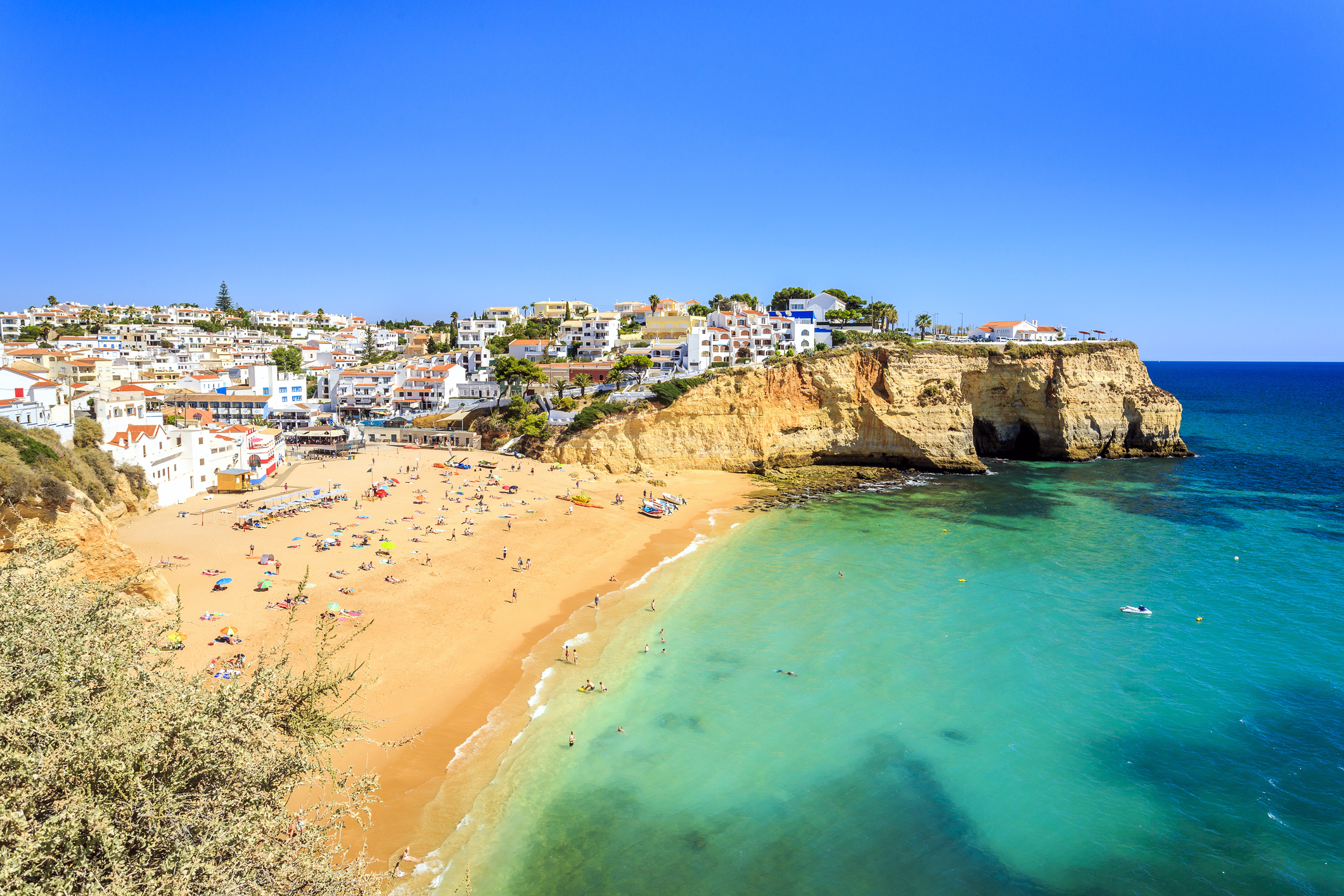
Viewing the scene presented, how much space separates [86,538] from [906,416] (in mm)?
49816

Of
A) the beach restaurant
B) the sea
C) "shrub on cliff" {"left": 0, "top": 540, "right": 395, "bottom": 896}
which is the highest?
"shrub on cliff" {"left": 0, "top": 540, "right": 395, "bottom": 896}

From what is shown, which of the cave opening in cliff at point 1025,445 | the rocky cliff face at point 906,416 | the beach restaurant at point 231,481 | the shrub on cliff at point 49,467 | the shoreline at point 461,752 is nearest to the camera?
the shoreline at point 461,752

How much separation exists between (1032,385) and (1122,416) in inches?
377

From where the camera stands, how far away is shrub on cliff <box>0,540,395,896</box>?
6664 mm

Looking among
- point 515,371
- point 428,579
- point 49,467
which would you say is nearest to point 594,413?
point 515,371

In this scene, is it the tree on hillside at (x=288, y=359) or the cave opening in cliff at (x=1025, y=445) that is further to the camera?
the tree on hillside at (x=288, y=359)

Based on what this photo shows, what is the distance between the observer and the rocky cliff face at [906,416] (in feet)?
166

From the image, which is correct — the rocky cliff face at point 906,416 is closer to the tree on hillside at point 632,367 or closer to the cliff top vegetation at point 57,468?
the tree on hillside at point 632,367

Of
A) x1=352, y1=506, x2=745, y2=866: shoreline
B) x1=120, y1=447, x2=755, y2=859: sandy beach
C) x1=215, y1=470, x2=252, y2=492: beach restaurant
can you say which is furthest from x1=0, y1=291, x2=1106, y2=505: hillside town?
x1=352, y1=506, x2=745, y2=866: shoreline

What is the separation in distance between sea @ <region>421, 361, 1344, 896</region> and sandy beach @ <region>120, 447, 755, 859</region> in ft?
5.68

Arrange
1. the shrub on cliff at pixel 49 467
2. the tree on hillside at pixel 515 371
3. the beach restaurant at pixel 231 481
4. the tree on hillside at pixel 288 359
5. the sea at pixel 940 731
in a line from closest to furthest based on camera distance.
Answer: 1. the sea at pixel 940 731
2. the shrub on cliff at pixel 49 467
3. the beach restaurant at pixel 231 481
4. the tree on hillside at pixel 515 371
5. the tree on hillside at pixel 288 359

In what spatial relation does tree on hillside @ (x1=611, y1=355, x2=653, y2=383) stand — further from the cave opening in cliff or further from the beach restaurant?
the cave opening in cliff

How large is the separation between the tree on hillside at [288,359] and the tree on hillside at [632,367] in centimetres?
4628

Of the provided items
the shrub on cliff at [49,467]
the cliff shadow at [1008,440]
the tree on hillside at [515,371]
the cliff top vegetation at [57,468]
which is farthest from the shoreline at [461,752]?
the cliff shadow at [1008,440]
